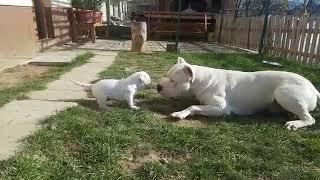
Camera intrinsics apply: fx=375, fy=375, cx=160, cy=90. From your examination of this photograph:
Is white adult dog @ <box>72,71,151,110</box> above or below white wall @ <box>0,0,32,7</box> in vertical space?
below

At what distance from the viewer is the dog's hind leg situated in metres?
4.27

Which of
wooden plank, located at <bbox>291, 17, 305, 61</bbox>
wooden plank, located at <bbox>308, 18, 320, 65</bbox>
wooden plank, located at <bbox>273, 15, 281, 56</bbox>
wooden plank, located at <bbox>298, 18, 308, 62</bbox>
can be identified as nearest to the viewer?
wooden plank, located at <bbox>308, 18, 320, 65</bbox>

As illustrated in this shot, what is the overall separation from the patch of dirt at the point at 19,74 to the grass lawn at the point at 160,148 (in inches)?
85.0

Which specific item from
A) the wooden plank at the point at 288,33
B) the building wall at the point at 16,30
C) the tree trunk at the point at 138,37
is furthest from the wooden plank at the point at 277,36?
the building wall at the point at 16,30

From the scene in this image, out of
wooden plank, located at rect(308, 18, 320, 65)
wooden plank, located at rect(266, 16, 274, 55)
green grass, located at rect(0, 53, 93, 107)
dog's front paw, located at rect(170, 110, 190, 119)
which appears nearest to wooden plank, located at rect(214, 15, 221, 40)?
wooden plank, located at rect(266, 16, 274, 55)

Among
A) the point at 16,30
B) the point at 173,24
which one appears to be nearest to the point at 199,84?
the point at 16,30

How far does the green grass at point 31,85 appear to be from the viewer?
16.0ft

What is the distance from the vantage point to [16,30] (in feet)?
26.6

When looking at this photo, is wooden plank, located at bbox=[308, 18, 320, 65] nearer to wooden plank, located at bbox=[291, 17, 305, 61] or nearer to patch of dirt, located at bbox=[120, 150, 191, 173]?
wooden plank, located at bbox=[291, 17, 305, 61]

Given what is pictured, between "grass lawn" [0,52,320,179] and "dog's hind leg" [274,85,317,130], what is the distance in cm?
12

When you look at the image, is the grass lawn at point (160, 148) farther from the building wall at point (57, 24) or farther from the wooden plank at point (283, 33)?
the building wall at point (57, 24)

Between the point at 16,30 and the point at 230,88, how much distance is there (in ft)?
17.8

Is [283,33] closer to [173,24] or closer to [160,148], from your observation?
[173,24]

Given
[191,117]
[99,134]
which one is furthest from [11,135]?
[191,117]
